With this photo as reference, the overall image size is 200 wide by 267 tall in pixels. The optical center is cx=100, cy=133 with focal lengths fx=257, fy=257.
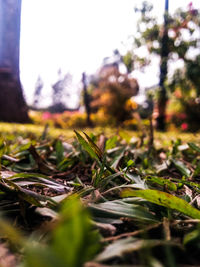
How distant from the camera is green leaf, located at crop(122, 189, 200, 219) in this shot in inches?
15.2

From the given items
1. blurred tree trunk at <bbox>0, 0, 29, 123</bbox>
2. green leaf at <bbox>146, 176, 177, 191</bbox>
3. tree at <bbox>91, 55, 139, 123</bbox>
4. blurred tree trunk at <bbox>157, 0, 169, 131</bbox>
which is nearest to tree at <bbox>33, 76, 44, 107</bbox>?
tree at <bbox>91, 55, 139, 123</bbox>

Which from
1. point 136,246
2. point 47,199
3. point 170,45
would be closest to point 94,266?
point 136,246

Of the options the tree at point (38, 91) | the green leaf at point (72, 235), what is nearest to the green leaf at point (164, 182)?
the green leaf at point (72, 235)

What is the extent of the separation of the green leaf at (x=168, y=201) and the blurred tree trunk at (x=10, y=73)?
5.02 metres

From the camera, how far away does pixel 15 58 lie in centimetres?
597

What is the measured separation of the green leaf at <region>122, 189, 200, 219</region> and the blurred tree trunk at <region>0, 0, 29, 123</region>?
16.5 ft

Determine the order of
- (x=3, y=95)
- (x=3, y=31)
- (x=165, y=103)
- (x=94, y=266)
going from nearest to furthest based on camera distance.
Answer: (x=94, y=266)
(x=3, y=31)
(x=3, y=95)
(x=165, y=103)

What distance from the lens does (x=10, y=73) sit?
6461 mm

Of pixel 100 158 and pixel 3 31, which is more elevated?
pixel 3 31

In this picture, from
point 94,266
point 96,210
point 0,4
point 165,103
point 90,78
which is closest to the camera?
point 94,266

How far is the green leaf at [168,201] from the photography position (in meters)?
0.39

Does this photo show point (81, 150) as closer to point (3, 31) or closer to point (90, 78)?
point (3, 31)

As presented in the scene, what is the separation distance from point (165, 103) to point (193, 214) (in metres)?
10.5

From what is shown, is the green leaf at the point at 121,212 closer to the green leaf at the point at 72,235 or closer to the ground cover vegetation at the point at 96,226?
the ground cover vegetation at the point at 96,226
